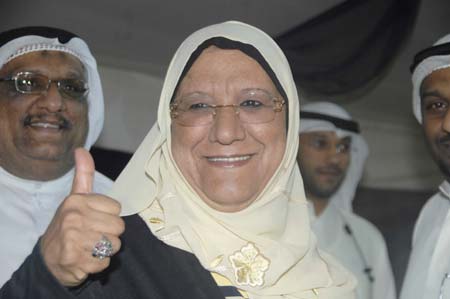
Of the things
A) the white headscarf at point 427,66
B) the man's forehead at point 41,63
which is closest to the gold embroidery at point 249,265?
the man's forehead at point 41,63

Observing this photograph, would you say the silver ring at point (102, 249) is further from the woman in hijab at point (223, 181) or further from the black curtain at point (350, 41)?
the black curtain at point (350, 41)

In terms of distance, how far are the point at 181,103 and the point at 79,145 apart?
906 mm

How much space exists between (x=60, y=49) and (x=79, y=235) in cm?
165

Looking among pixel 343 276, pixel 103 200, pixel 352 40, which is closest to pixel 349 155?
pixel 352 40

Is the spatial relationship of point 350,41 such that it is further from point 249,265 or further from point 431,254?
point 249,265

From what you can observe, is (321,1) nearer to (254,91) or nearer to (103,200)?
(254,91)

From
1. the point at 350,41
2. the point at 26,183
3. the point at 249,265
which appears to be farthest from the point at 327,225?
the point at 249,265

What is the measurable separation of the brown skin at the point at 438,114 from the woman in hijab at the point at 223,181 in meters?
1.11

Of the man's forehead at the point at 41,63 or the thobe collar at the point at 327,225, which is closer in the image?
the man's forehead at the point at 41,63

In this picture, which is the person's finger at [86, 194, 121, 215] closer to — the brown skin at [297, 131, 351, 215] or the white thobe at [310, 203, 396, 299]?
the white thobe at [310, 203, 396, 299]

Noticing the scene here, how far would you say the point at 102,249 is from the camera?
1.88m

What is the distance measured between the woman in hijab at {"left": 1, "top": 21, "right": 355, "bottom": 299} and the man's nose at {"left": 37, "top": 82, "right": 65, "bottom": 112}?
630 millimetres

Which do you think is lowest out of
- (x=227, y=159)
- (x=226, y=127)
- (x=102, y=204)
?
(x=102, y=204)

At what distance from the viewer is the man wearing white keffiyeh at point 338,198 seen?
528 cm
